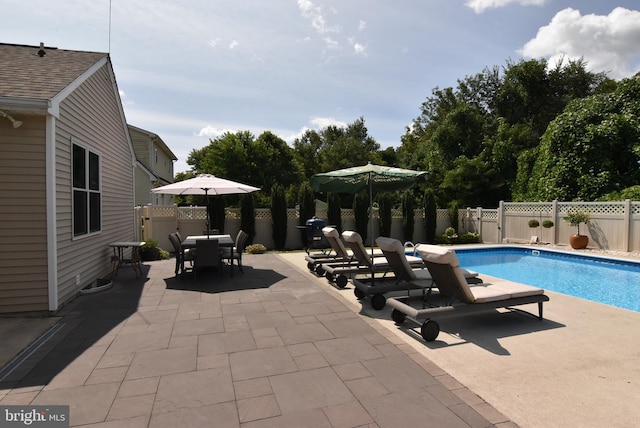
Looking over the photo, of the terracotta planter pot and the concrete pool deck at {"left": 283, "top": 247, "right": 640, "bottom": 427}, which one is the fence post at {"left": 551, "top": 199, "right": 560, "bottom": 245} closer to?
the terracotta planter pot

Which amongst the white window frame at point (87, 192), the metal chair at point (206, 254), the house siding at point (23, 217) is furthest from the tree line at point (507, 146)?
the house siding at point (23, 217)

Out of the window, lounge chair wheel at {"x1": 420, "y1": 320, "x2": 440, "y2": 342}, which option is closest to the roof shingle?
the window

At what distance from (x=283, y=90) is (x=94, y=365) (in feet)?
43.5

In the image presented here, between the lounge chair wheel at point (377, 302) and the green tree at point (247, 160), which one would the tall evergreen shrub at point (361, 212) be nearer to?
the lounge chair wheel at point (377, 302)

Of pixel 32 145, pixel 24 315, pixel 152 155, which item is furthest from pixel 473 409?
pixel 152 155

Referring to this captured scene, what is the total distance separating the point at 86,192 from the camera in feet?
21.7

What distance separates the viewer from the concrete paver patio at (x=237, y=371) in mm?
2588

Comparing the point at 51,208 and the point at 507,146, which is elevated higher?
the point at 507,146

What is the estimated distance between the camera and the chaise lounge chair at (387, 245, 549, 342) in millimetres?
4160

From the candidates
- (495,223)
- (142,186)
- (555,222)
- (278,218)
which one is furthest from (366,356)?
(142,186)

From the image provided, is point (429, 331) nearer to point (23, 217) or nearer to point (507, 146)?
point (23, 217)

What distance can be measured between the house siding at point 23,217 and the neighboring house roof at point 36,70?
400 mm

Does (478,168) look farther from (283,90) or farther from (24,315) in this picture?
(24,315)

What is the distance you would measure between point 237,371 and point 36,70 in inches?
238
